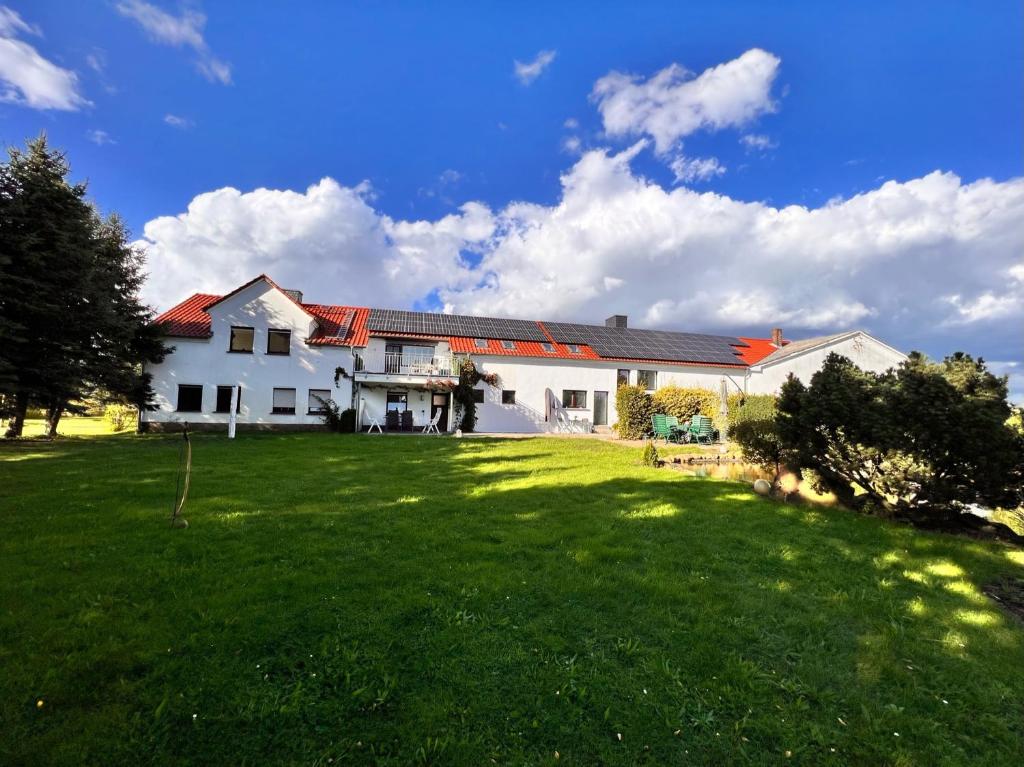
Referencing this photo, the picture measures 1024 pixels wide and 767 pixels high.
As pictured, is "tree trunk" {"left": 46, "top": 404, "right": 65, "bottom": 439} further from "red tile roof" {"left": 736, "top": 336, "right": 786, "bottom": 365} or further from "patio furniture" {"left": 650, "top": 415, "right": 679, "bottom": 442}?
"red tile roof" {"left": 736, "top": 336, "right": 786, "bottom": 365}

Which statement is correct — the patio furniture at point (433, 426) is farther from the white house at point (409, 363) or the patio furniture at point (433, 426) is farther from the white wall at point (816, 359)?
the white wall at point (816, 359)

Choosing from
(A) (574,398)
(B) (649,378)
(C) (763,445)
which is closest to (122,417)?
(A) (574,398)

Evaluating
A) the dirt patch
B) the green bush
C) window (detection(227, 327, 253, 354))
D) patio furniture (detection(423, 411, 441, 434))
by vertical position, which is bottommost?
the dirt patch

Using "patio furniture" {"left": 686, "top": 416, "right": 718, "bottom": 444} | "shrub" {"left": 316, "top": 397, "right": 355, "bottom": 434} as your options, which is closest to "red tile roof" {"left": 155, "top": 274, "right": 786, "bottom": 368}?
"shrub" {"left": 316, "top": 397, "right": 355, "bottom": 434}

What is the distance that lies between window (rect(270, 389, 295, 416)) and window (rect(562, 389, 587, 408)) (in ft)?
46.4

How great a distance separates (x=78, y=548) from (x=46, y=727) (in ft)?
10.6

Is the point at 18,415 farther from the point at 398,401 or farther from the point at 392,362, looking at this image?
the point at 398,401

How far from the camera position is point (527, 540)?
5465 mm

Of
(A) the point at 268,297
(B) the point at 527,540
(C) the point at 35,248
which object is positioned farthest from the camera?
(A) the point at 268,297

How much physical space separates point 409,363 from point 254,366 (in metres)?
7.17

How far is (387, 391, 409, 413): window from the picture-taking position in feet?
75.3

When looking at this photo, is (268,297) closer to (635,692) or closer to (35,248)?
(35,248)

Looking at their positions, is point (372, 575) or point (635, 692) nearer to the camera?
point (635, 692)

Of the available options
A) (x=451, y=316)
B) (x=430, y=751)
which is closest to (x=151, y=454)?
(x=430, y=751)
